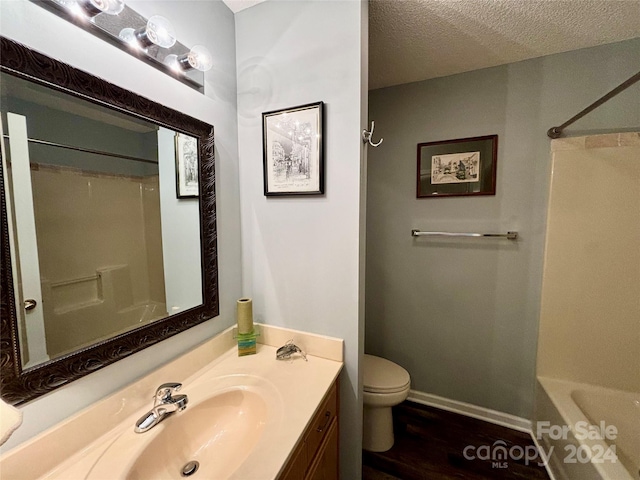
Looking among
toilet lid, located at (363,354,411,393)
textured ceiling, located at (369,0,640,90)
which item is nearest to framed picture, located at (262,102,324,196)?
textured ceiling, located at (369,0,640,90)

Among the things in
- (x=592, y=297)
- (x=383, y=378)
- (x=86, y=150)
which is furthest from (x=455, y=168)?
(x=86, y=150)

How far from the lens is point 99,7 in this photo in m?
0.73

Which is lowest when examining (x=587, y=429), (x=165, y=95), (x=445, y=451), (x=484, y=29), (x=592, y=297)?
(x=445, y=451)

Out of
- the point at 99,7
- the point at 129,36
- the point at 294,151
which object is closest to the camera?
the point at 99,7

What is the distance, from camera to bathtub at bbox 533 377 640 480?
Answer: 115 centimetres

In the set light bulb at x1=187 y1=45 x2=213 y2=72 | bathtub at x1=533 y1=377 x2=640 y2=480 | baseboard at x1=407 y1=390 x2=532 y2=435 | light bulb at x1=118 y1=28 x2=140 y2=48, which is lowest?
baseboard at x1=407 y1=390 x2=532 y2=435

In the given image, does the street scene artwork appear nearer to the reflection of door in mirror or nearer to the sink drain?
the reflection of door in mirror

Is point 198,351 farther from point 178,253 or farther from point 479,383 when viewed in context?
point 479,383

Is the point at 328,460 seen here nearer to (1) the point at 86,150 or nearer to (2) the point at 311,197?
(2) the point at 311,197

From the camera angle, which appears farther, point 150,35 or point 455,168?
point 455,168

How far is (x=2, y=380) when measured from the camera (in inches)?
23.3

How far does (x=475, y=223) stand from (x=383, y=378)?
3.92 feet

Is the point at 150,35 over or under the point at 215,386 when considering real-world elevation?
over

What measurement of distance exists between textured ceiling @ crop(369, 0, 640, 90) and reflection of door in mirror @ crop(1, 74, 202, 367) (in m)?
1.27
